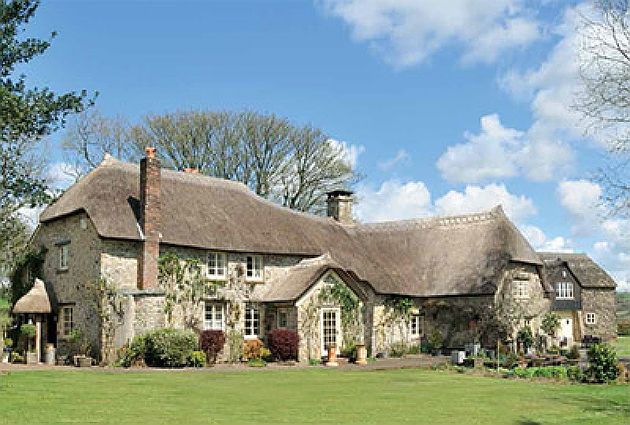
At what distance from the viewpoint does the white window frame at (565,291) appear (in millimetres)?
57656

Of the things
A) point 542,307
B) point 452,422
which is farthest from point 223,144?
point 452,422

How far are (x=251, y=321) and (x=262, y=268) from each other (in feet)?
7.80

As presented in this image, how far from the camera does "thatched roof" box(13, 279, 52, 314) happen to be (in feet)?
97.1

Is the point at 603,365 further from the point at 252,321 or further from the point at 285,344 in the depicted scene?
the point at 252,321

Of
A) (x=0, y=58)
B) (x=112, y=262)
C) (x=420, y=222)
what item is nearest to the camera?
(x=0, y=58)

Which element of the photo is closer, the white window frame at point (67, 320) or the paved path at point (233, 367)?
the paved path at point (233, 367)

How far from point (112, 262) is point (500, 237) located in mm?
19352

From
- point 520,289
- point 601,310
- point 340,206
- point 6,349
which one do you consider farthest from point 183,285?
point 601,310

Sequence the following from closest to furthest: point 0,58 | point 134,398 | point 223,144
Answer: point 134,398, point 0,58, point 223,144

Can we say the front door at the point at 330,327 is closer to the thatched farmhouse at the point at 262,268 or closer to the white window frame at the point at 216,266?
the thatched farmhouse at the point at 262,268

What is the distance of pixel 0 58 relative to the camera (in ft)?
59.7

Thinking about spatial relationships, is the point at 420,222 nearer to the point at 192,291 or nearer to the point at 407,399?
the point at 192,291

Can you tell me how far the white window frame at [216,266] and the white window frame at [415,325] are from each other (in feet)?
35.5

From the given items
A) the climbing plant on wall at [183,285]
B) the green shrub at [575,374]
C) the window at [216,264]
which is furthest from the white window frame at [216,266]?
the green shrub at [575,374]
